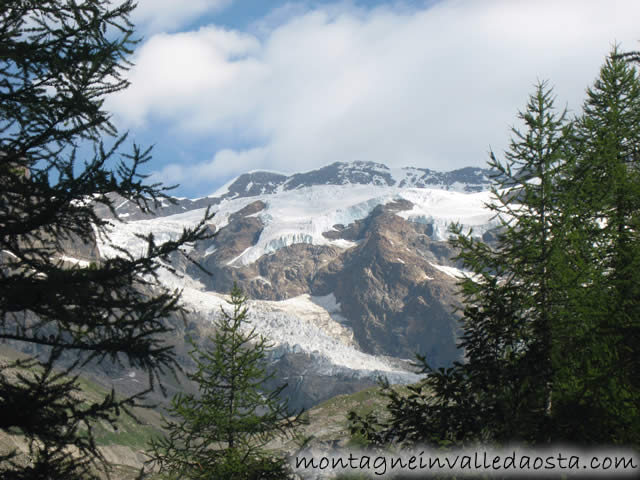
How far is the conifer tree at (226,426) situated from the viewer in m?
12.3

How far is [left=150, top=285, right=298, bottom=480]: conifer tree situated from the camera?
1231cm

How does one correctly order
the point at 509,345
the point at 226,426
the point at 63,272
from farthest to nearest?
1. the point at 226,426
2. the point at 509,345
3. the point at 63,272

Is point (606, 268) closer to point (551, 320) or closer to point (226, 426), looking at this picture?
point (551, 320)

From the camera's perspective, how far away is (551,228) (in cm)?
959

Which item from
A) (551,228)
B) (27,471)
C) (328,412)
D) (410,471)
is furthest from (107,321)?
(328,412)

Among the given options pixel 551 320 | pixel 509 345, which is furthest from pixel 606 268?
pixel 509 345

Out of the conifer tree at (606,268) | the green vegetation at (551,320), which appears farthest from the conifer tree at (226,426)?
the conifer tree at (606,268)

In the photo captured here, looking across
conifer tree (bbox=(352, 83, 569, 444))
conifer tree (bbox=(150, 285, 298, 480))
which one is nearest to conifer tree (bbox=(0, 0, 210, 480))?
conifer tree (bbox=(352, 83, 569, 444))

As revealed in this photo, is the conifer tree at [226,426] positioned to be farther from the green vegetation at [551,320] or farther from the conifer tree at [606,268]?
the conifer tree at [606,268]

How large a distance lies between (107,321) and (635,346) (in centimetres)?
653

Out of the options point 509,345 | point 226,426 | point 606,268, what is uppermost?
point 606,268

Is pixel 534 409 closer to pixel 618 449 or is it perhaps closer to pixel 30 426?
pixel 618 449

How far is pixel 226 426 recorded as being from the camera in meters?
13.2

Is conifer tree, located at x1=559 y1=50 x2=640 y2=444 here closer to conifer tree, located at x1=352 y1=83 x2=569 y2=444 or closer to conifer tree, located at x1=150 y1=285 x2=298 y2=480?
conifer tree, located at x1=352 y1=83 x2=569 y2=444
